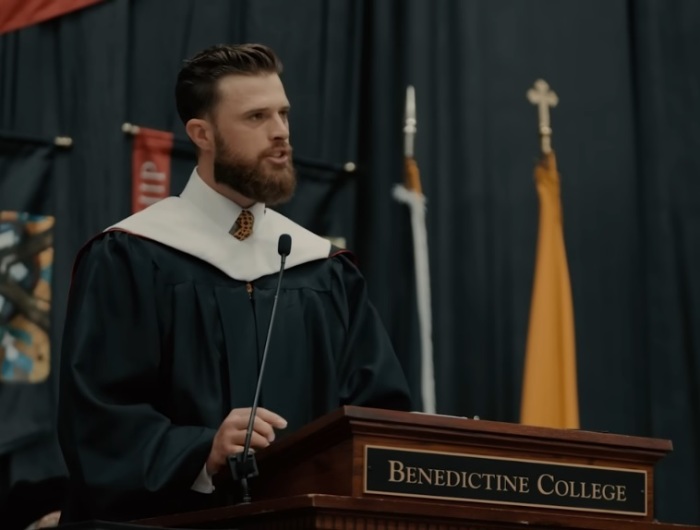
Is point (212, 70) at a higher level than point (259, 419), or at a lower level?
higher

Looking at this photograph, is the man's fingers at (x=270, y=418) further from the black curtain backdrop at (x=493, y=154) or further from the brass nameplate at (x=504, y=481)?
the black curtain backdrop at (x=493, y=154)

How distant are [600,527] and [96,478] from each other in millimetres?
1246

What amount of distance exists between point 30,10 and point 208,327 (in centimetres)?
205

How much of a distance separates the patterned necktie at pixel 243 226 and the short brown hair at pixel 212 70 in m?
0.32

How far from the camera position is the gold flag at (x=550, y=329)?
5711mm

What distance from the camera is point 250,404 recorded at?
356 centimetres

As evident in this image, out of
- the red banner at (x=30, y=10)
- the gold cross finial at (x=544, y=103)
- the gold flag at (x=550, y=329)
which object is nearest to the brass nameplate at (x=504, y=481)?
the gold flag at (x=550, y=329)

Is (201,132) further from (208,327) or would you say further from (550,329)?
(550,329)

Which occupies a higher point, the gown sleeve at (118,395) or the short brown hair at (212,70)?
the short brown hair at (212,70)

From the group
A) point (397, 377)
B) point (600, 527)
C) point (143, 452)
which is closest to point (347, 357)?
point (397, 377)

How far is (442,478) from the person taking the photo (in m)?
2.64

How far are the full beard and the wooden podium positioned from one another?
1.07 meters

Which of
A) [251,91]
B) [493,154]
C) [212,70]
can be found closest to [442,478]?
[251,91]

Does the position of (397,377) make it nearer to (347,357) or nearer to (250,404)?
(347,357)
